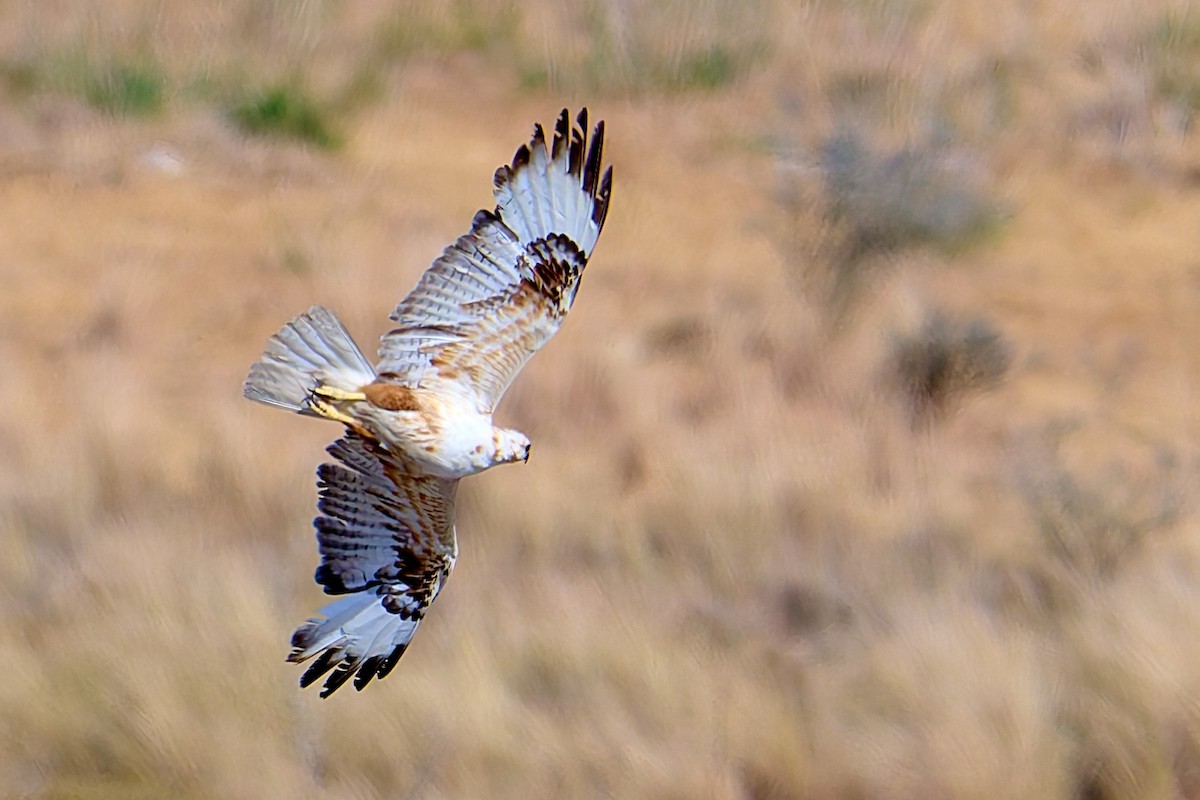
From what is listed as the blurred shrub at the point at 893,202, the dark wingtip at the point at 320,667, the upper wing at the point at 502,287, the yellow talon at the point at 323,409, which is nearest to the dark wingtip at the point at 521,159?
the upper wing at the point at 502,287

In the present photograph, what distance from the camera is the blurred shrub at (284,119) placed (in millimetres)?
11320

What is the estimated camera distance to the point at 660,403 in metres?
8.31

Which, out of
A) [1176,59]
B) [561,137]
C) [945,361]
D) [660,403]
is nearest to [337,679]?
[561,137]

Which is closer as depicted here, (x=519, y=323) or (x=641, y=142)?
(x=519, y=323)

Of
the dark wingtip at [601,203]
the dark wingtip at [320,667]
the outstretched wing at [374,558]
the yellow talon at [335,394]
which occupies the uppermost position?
the dark wingtip at [601,203]

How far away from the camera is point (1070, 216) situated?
1123cm

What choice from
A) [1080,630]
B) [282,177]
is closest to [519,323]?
[1080,630]

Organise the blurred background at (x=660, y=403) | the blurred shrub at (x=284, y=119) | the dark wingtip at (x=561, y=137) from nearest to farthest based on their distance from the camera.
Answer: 1. the dark wingtip at (x=561, y=137)
2. the blurred background at (x=660, y=403)
3. the blurred shrub at (x=284, y=119)

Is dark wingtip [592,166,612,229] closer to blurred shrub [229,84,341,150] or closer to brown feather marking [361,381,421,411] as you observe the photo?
brown feather marking [361,381,421,411]

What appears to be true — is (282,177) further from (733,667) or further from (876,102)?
(733,667)

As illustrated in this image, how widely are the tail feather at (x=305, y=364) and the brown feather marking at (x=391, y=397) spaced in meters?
0.06

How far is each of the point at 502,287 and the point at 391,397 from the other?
18.0 inches

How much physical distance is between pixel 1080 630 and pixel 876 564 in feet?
3.11

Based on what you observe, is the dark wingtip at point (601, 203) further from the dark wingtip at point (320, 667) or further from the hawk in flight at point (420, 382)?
the dark wingtip at point (320, 667)
